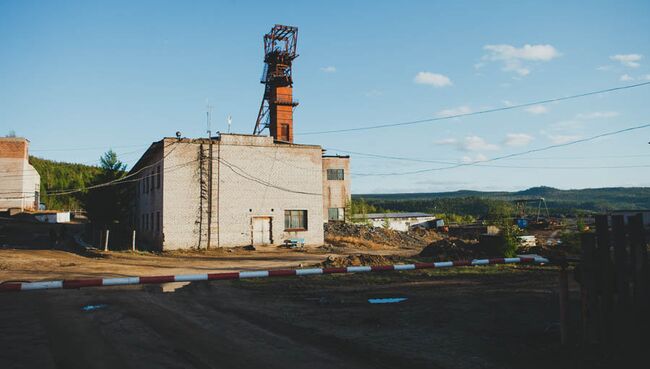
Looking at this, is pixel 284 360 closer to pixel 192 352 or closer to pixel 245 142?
pixel 192 352

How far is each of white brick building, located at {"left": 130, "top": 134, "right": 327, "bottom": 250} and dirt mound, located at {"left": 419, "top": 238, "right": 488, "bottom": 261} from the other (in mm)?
10139

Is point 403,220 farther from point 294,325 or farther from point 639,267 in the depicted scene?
point 639,267

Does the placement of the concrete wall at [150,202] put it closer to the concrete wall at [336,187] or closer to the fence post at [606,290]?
the concrete wall at [336,187]

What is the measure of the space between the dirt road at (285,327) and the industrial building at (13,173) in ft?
166

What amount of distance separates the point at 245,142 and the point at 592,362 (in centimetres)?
2665

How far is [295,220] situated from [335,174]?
74.3ft

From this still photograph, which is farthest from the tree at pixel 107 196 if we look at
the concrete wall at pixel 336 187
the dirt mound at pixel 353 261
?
the concrete wall at pixel 336 187

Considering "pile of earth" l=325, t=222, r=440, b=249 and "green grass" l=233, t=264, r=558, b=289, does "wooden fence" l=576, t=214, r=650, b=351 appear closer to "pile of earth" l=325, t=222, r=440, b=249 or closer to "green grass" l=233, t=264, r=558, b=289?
"green grass" l=233, t=264, r=558, b=289

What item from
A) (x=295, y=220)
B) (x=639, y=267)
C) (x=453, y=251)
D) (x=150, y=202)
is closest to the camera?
(x=639, y=267)

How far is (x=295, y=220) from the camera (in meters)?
31.2

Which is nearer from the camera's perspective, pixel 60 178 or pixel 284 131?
pixel 284 131

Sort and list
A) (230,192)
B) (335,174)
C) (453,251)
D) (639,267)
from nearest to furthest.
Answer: (639,267) → (453,251) → (230,192) → (335,174)

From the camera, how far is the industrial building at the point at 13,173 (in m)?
52.1

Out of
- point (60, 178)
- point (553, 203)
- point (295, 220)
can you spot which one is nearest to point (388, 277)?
point (295, 220)
